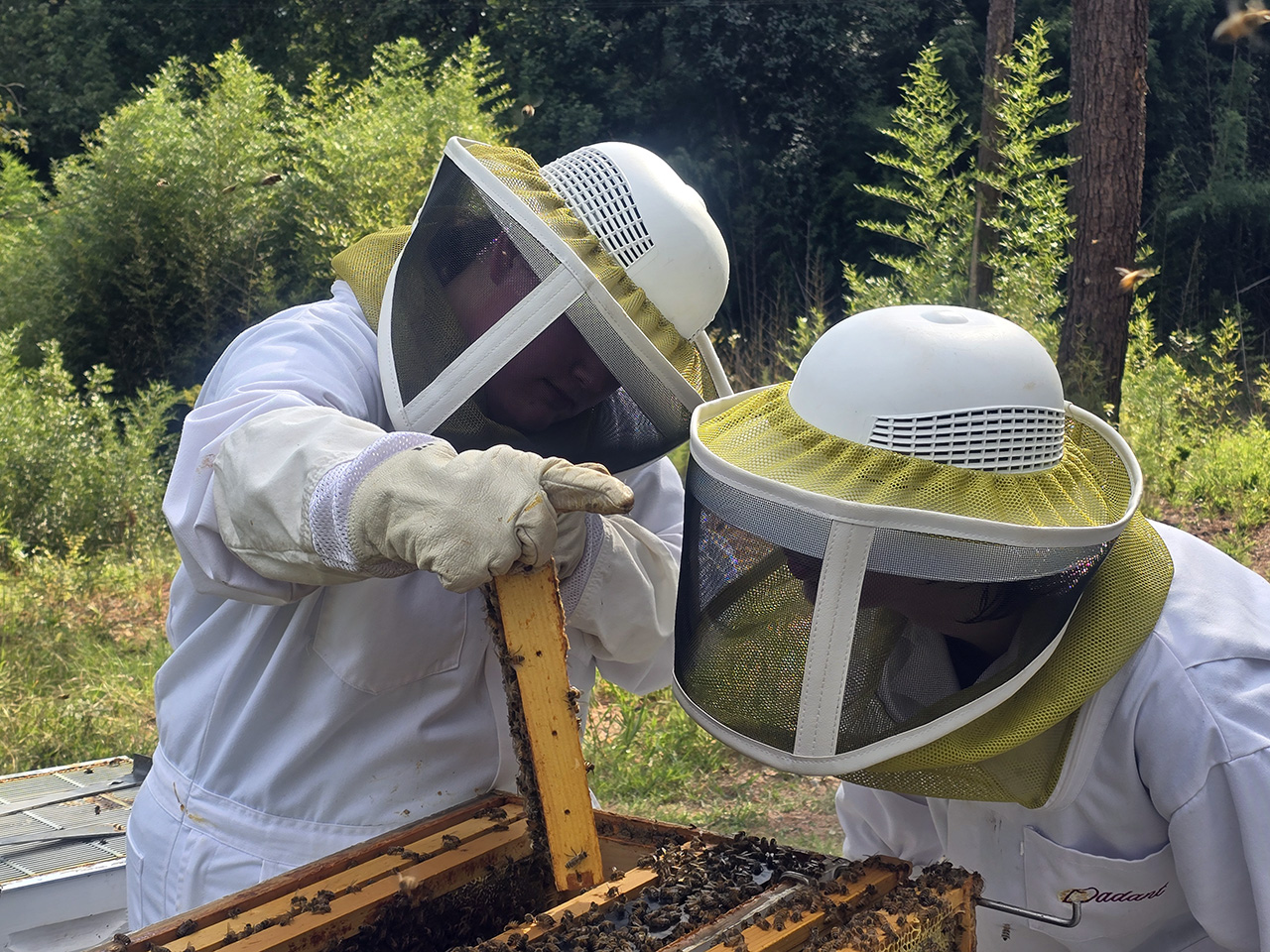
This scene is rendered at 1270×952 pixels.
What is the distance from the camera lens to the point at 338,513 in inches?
58.1

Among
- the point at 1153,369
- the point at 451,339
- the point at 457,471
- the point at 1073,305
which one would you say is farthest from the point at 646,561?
the point at 1153,369

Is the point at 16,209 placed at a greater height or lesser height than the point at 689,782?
greater

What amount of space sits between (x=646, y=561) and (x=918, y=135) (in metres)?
7.32

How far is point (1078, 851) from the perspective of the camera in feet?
5.70

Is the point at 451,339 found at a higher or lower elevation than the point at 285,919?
higher

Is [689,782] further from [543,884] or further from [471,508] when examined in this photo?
[471,508]

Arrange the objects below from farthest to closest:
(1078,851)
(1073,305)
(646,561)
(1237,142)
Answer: (1237,142) → (1073,305) → (646,561) → (1078,851)

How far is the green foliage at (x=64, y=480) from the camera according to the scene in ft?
25.7

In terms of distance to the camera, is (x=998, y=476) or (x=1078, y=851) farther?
(x=1078, y=851)

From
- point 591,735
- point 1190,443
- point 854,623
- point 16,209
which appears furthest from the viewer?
point 16,209

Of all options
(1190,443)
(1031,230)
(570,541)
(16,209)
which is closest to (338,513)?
(570,541)

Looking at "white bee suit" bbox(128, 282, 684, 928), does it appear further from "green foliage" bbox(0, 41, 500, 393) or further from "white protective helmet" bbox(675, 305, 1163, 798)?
"green foliage" bbox(0, 41, 500, 393)

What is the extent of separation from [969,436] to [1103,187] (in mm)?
6872

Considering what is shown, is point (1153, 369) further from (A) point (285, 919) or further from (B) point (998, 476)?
(A) point (285, 919)
